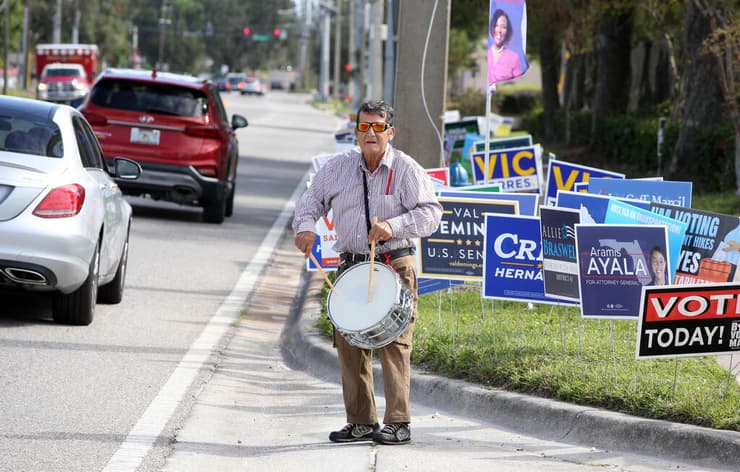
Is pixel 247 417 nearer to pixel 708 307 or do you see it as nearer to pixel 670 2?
pixel 708 307

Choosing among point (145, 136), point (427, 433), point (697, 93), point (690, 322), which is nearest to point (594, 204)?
point (690, 322)

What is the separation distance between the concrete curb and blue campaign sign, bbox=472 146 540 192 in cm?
566

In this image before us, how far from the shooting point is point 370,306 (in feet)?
20.9

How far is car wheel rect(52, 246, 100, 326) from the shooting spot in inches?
378

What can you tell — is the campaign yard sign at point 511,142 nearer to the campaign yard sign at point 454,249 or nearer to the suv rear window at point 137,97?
the suv rear window at point 137,97

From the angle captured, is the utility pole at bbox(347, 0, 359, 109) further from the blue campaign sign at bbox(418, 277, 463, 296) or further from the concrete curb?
the concrete curb

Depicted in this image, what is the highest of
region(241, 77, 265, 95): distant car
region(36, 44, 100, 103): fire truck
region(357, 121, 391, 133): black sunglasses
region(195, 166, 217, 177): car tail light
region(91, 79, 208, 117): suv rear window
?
region(357, 121, 391, 133): black sunglasses

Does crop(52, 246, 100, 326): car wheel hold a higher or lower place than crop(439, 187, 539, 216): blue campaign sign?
lower

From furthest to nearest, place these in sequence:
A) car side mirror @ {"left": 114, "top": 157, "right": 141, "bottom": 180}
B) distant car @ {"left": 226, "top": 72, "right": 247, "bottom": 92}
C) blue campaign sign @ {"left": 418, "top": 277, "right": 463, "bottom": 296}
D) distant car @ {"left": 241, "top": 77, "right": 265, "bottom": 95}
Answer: distant car @ {"left": 226, "top": 72, "right": 247, "bottom": 92} < distant car @ {"left": 241, "top": 77, "right": 265, "bottom": 95} < car side mirror @ {"left": 114, "top": 157, "right": 141, "bottom": 180} < blue campaign sign @ {"left": 418, "top": 277, "right": 463, "bottom": 296}

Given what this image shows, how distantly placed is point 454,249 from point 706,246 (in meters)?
1.69

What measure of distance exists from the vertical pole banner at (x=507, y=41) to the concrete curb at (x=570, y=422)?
3693 mm

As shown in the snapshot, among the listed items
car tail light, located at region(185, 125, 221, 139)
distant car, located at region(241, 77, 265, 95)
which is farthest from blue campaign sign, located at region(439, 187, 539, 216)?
distant car, located at region(241, 77, 265, 95)

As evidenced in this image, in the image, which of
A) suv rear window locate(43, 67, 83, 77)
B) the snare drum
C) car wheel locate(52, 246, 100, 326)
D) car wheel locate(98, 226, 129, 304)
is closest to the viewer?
the snare drum

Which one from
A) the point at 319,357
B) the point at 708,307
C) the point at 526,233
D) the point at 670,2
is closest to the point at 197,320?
the point at 319,357
